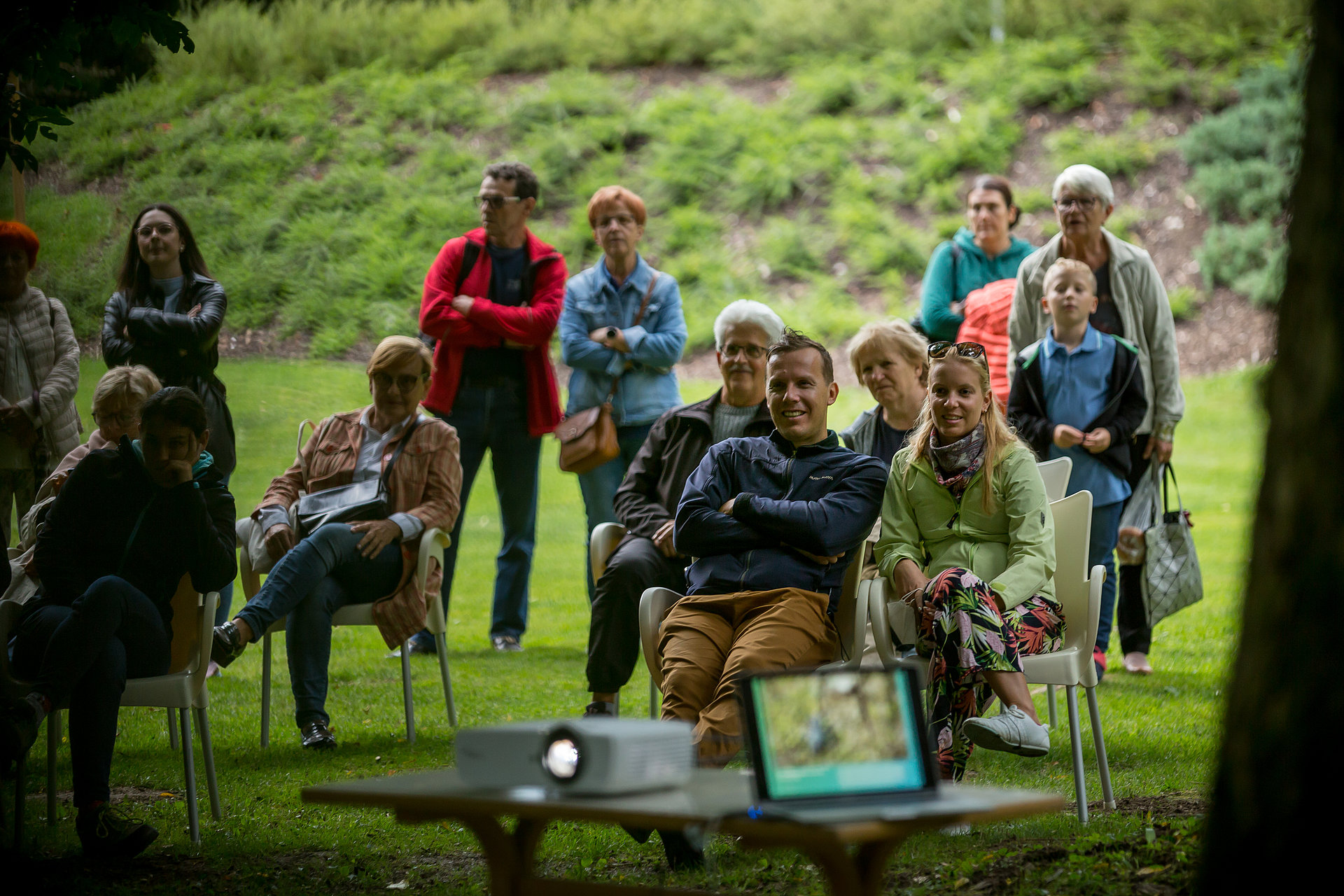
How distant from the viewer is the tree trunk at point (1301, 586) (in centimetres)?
165

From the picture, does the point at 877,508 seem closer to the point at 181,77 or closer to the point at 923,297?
the point at 923,297

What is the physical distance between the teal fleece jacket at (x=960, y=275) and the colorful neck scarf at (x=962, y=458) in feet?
7.81

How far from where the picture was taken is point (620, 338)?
5.98 m

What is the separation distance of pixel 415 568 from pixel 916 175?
35.6 feet

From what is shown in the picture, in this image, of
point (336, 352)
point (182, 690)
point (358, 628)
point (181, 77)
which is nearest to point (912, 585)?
point (182, 690)

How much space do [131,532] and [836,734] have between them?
2427 millimetres

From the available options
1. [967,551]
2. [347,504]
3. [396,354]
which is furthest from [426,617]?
[967,551]

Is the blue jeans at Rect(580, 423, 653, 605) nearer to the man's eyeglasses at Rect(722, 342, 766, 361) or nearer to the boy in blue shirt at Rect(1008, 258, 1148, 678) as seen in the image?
the man's eyeglasses at Rect(722, 342, 766, 361)

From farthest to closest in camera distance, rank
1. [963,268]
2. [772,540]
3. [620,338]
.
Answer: [963,268], [620,338], [772,540]

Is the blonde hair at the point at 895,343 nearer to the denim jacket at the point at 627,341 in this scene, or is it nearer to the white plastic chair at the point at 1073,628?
the white plastic chair at the point at 1073,628

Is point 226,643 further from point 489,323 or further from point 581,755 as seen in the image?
point 581,755

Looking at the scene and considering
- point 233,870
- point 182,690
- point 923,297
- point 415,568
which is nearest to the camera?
point 233,870

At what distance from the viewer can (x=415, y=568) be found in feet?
15.7

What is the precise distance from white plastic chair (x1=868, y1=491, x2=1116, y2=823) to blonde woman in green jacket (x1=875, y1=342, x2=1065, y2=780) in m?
0.07
